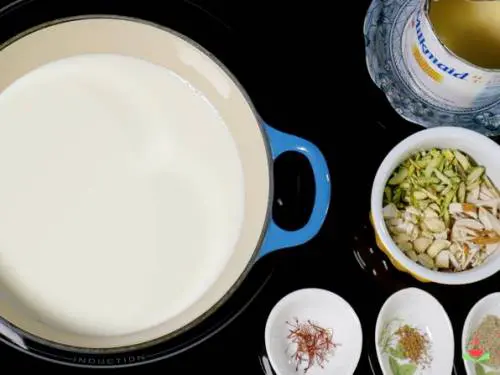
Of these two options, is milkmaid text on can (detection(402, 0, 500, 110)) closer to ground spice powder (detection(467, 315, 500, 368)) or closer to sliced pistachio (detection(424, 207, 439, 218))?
sliced pistachio (detection(424, 207, 439, 218))

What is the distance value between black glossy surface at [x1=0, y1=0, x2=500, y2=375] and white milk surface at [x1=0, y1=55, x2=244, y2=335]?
0.08 m

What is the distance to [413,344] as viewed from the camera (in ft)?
3.36

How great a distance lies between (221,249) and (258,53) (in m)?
0.28

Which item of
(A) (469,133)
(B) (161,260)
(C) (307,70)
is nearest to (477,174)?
(A) (469,133)

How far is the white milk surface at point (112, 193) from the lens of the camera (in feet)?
3.36

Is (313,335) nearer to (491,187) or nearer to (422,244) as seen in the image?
(422,244)

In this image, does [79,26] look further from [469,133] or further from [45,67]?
[469,133]

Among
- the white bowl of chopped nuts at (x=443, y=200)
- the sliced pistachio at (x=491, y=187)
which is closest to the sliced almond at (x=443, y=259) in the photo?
the white bowl of chopped nuts at (x=443, y=200)

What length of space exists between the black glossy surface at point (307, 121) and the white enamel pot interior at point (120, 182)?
35mm

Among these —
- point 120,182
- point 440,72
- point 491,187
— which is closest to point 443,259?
point 491,187

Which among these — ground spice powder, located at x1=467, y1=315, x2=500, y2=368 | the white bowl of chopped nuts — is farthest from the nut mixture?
ground spice powder, located at x1=467, y1=315, x2=500, y2=368

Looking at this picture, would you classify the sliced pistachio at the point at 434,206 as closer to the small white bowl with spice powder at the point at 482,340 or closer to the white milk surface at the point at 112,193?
the small white bowl with spice powder at the point at 482,340

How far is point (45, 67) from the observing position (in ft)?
3.50

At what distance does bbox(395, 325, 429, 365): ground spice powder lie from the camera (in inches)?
40.2
